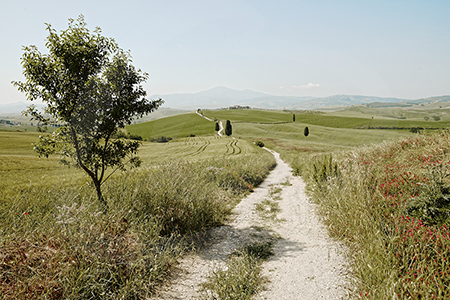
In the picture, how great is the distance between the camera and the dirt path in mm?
3707

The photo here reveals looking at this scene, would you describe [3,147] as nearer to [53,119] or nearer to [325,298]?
[53,119]

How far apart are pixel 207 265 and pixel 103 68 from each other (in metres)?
5.10

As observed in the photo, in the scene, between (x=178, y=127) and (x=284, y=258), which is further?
(x=178, y=127)

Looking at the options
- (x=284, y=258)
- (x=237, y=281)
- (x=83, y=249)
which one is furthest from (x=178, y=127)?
(x=237, y=281)

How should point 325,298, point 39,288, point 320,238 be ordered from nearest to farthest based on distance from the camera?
point 39,288, point 325,298, point 320,238

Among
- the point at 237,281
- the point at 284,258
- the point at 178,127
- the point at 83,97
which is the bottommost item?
the point at 284,258

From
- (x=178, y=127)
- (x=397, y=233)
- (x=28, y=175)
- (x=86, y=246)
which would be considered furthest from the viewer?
(x=178, y=127)

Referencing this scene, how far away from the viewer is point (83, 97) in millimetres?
5379

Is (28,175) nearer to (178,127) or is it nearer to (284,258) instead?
(284,258)

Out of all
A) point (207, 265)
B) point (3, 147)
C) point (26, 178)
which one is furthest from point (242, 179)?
point (3, 147)

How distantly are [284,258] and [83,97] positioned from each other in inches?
219

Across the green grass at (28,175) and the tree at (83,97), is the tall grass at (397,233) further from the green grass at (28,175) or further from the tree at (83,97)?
the green grass at (28,175)

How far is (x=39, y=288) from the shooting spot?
3049 mm

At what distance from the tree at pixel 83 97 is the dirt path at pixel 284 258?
2421mm
